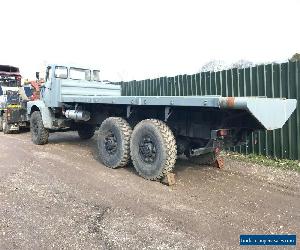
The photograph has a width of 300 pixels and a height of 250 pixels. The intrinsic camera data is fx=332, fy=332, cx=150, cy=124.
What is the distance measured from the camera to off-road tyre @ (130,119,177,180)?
5.91 m

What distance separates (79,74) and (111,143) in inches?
146

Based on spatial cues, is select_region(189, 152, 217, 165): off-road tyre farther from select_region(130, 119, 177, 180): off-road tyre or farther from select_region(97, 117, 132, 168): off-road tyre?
select_region(97, 117, 132, 168): off-road tyre

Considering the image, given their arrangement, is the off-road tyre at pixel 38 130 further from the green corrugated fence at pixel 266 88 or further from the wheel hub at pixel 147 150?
the wheel hub at pixel 147 150

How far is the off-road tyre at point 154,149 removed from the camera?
233 inches

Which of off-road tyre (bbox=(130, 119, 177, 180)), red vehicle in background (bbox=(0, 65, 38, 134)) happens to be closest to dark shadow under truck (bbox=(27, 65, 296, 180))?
off-road tyre (bbox=(130, 119, 177, 180))

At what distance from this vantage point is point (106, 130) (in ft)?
24.0

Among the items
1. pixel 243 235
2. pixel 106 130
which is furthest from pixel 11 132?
pixel 243 235

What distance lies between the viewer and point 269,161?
7805 millimetres

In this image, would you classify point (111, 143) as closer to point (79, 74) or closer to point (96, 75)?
point (79, 74)

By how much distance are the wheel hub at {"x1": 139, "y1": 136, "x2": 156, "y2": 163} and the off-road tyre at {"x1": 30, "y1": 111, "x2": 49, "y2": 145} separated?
4.96 meters

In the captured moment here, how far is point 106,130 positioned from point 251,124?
3.13 m

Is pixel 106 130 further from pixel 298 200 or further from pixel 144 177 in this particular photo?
pixel 298 200

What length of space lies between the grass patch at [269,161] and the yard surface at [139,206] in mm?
335

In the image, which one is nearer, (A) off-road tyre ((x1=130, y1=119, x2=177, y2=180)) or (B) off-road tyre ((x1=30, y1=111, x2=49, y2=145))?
(A) off-road tyre ((x1=130, y1=119, x2=177, y2=180))
